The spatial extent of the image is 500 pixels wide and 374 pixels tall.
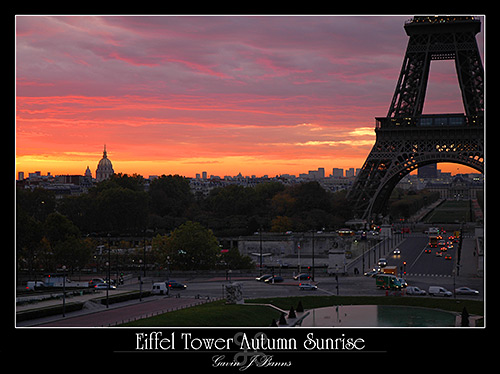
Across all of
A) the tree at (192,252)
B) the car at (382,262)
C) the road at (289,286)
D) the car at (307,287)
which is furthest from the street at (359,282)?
the tree at (192,252)

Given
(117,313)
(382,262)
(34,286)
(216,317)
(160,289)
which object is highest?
(382,262)

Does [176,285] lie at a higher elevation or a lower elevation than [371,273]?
lower

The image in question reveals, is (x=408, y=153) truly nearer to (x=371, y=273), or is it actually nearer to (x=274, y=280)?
(x=371, y=273)

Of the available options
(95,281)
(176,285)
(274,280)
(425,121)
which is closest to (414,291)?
(274,280)

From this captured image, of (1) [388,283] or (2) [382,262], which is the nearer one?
(1) [388,283]
